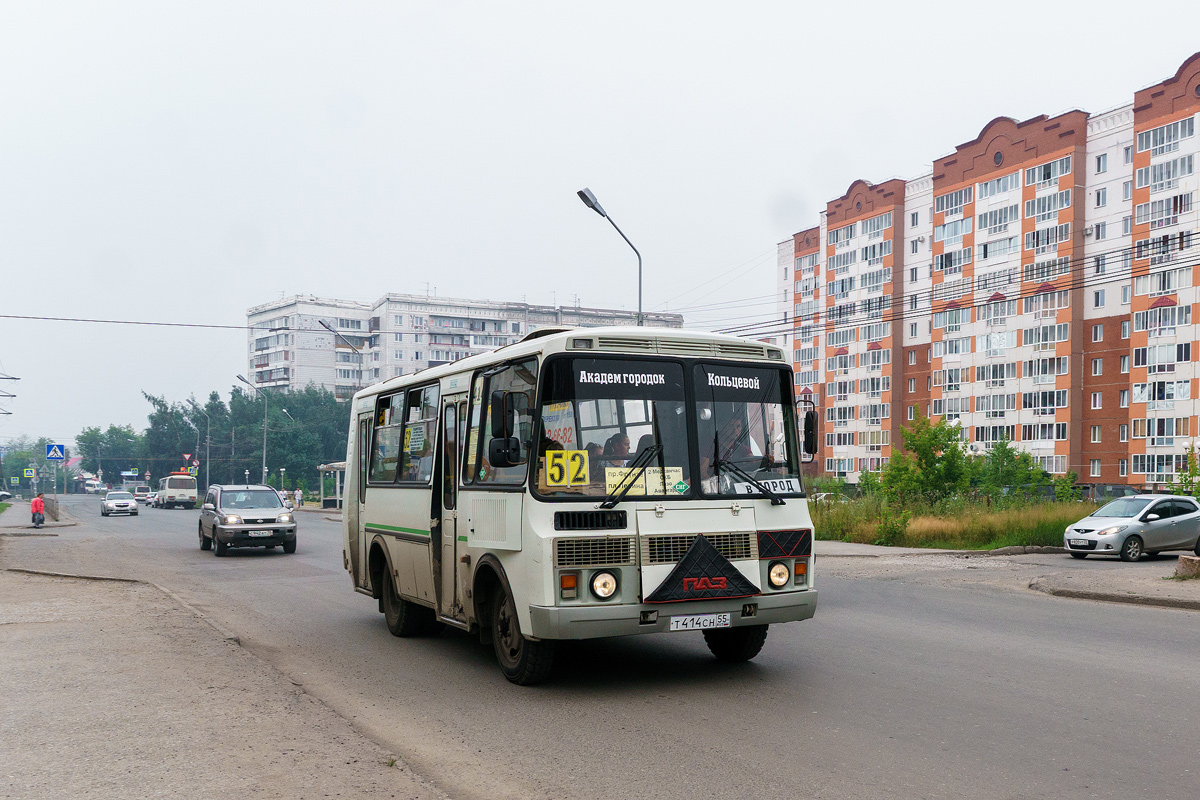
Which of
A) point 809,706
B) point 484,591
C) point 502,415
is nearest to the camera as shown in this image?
point 809,706

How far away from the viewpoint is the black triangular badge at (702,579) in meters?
7.64

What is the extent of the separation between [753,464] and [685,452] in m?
0.63

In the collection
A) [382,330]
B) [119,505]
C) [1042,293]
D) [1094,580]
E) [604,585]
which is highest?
[382,330]

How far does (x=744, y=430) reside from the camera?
829 cm

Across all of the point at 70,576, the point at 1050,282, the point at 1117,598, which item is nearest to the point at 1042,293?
the point at 1050,282

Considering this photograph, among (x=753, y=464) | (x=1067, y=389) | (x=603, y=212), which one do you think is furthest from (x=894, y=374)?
(x=753, y=464)

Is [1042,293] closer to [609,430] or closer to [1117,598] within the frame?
[1117,598]

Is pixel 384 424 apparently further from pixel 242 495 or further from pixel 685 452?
pixel 242 495

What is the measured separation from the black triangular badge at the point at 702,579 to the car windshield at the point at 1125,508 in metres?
18.6

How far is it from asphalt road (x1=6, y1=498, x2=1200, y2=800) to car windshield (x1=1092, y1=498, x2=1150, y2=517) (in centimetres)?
1113

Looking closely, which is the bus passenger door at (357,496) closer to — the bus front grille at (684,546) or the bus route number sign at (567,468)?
the bus route number sign at (567,468)

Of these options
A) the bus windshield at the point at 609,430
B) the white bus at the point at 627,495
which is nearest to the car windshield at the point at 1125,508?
the white bus at the point at 627,495

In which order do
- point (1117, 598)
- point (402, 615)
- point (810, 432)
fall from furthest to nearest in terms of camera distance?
point (1117, 598) → point (402, 615) → point (810, 432)

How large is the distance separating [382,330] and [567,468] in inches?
5155
